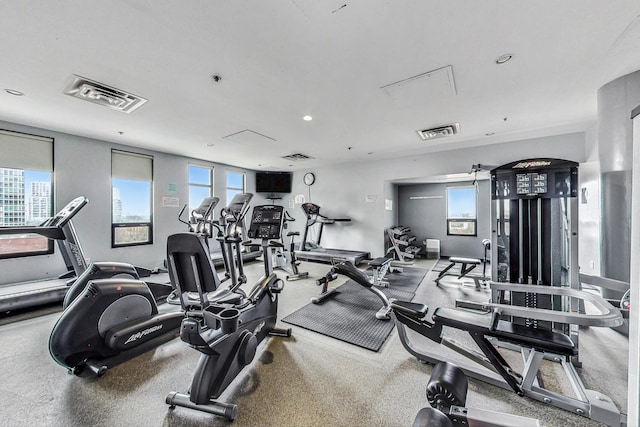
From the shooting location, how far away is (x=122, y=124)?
374cm

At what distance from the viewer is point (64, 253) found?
11.9 ft

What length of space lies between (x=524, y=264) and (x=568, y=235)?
448mm

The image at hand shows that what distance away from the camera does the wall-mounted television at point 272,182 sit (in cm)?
770

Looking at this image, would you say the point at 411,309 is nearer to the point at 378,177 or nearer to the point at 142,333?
the point at 142,333

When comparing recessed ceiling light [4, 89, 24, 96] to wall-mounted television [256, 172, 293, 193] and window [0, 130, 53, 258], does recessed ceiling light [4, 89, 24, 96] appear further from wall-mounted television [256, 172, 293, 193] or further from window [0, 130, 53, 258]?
wall-mounted television [256, 172, 293, 193]

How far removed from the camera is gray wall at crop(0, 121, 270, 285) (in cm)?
388

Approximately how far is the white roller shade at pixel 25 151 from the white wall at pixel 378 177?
538 cm

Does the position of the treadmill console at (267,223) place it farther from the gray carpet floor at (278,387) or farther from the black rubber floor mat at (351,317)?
the gray carpet floor at (278,387)

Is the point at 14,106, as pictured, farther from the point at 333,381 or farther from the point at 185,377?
the point at 333,381

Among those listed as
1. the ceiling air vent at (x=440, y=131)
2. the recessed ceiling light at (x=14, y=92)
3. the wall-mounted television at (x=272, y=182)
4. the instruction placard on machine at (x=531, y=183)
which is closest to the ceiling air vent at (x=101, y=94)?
the recessed ceiling light at (x=14, y=92)

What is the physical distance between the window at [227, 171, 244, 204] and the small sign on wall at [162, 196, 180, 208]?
1421mm

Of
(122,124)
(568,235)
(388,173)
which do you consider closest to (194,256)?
(122,124)

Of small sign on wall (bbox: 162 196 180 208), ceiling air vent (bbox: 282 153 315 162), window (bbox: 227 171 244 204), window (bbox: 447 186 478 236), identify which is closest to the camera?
small sign on wall (bbox: 162 196 180 208)

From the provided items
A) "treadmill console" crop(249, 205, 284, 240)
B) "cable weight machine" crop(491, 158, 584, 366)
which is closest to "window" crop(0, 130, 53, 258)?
"treadmill console" crop(249, 205, 284, 240)
